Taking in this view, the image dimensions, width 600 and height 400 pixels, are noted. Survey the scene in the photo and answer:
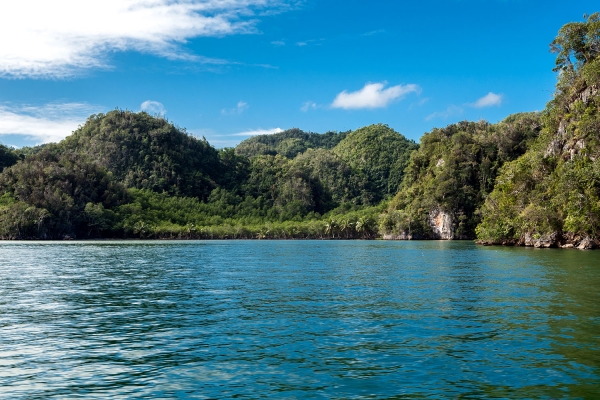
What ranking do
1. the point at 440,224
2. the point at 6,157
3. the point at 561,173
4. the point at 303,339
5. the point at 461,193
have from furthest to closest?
the point at 6,157 < the point at 440,224 < the point at 461,193 < the point at 561,173 < the point at 303,339

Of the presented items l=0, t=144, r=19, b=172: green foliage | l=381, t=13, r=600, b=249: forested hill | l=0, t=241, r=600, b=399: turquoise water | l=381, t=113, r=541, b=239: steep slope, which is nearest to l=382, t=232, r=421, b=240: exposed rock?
l=381, t=113, r=541, b=239: steep slope

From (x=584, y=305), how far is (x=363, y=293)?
35.9 feet

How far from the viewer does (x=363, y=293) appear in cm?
2977

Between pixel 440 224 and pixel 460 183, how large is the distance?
41.7 feet

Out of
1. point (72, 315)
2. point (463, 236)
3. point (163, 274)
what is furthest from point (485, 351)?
point (463, 236)

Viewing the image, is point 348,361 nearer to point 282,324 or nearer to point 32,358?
point 282,324

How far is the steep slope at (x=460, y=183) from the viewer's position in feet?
472

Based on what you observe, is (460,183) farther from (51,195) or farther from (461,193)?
(51,195)

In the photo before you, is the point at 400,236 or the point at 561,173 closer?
the point at 561,173

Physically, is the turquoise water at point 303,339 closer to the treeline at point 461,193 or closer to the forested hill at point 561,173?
the forested hill at point 561,173

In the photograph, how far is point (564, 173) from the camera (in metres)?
70.8

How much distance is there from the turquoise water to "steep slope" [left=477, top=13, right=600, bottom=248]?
38.5 m

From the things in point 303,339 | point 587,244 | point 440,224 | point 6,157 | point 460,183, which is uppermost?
point 6,157

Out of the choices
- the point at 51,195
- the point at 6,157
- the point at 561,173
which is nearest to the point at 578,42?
the point at 561,173
